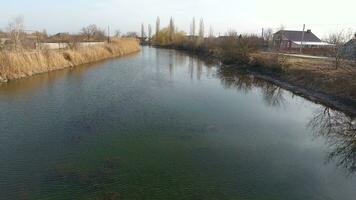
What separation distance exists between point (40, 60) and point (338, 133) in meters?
21.3

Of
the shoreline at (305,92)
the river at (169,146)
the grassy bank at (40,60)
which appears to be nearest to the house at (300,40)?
the shoreline at (305,92)

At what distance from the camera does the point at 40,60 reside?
24906 mm

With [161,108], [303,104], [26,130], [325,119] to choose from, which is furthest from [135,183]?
[303,104]

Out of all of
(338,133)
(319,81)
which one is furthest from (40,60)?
(338,133)

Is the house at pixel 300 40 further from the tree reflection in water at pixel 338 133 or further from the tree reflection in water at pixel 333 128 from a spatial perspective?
the tree reflection in water at pixel 338 133

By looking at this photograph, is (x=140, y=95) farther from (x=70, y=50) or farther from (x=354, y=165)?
(x=70, y=50)

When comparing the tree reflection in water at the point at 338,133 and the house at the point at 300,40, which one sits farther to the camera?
the house at the point at 300,40

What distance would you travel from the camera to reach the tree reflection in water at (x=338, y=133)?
33.7 feet

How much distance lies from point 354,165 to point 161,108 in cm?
840

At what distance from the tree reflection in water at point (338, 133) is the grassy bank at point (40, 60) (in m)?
18.3

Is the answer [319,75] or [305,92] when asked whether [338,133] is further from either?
[319,75]

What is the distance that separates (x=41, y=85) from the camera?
19875mm

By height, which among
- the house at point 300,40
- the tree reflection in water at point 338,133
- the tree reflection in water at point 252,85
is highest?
the house at point 300,40

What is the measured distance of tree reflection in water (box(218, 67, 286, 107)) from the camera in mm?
19097
